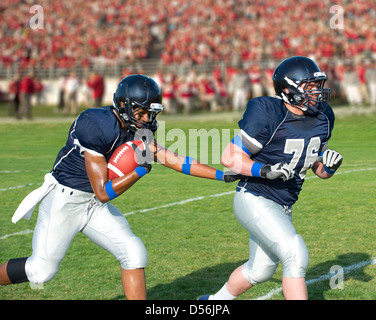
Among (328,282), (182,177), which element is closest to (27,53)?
(182,177)

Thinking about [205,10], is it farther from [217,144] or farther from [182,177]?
[182,177]

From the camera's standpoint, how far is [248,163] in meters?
4.33

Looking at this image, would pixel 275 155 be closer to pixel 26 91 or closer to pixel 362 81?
pixel 26 91

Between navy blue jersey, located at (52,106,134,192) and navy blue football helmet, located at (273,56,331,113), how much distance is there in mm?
1215

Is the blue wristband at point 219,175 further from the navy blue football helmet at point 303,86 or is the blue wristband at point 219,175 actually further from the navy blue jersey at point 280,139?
the navy blue football helmet at point 303,86

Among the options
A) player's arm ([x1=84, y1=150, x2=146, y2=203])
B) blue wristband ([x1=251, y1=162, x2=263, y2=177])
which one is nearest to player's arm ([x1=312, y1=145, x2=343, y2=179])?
blue wristband ([x1=251, y1=162, x2=263, y2=177])

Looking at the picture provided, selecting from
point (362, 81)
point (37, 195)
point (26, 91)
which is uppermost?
point (37, 195)

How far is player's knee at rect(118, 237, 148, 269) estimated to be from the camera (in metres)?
4.41

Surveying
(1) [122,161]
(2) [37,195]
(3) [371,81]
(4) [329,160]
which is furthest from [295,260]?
(3) [371,81]

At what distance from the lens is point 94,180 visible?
14.3 feet

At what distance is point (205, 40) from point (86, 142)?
90.5 feet

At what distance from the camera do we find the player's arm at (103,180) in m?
4.29

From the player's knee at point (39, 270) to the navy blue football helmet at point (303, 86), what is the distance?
2143 millimetres

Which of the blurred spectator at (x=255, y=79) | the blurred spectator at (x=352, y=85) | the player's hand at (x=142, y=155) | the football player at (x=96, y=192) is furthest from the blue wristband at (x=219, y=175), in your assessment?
the blurred spectator at (x=255, y=79)
